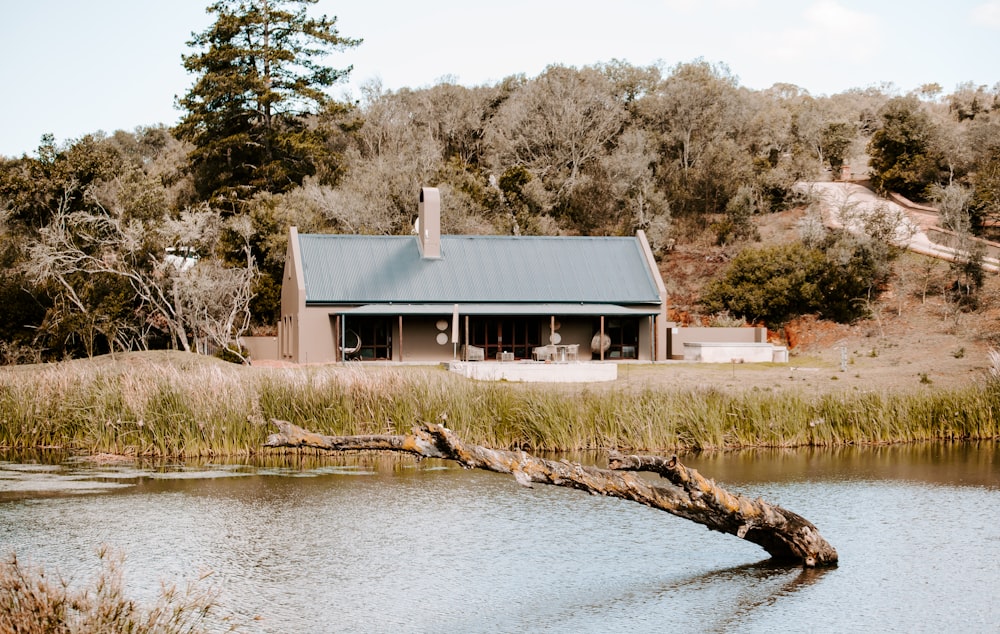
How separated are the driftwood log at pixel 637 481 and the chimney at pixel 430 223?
25.4 metres

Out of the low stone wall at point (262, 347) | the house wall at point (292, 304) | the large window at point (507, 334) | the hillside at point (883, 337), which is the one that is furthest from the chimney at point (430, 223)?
the hillside at point (883, 337)

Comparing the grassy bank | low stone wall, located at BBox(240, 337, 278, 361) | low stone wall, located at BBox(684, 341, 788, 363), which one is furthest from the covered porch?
the grassy bank

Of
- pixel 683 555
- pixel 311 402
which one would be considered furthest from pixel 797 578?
pixel 311 402

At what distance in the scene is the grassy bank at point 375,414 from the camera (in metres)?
18.0

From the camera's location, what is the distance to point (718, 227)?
4812 cm

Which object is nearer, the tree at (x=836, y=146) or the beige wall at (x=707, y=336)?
the beige wall at (x=707, y=336)

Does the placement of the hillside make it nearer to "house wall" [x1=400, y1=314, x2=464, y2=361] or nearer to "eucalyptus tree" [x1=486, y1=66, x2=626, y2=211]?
"eucalyptus tree" [x1=486, y1=66, x2=626, y2=211]

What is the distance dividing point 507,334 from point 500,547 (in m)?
23.9

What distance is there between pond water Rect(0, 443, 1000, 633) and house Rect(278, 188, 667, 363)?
17.0 metres

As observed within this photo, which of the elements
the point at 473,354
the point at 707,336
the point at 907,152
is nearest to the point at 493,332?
the point at 473,354

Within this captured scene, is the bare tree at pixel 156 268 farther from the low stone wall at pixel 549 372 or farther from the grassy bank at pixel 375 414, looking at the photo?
the grassy bank at pixel 375 414

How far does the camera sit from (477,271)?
36.1m

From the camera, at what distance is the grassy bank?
18.0 m

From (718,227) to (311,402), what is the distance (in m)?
32.7
